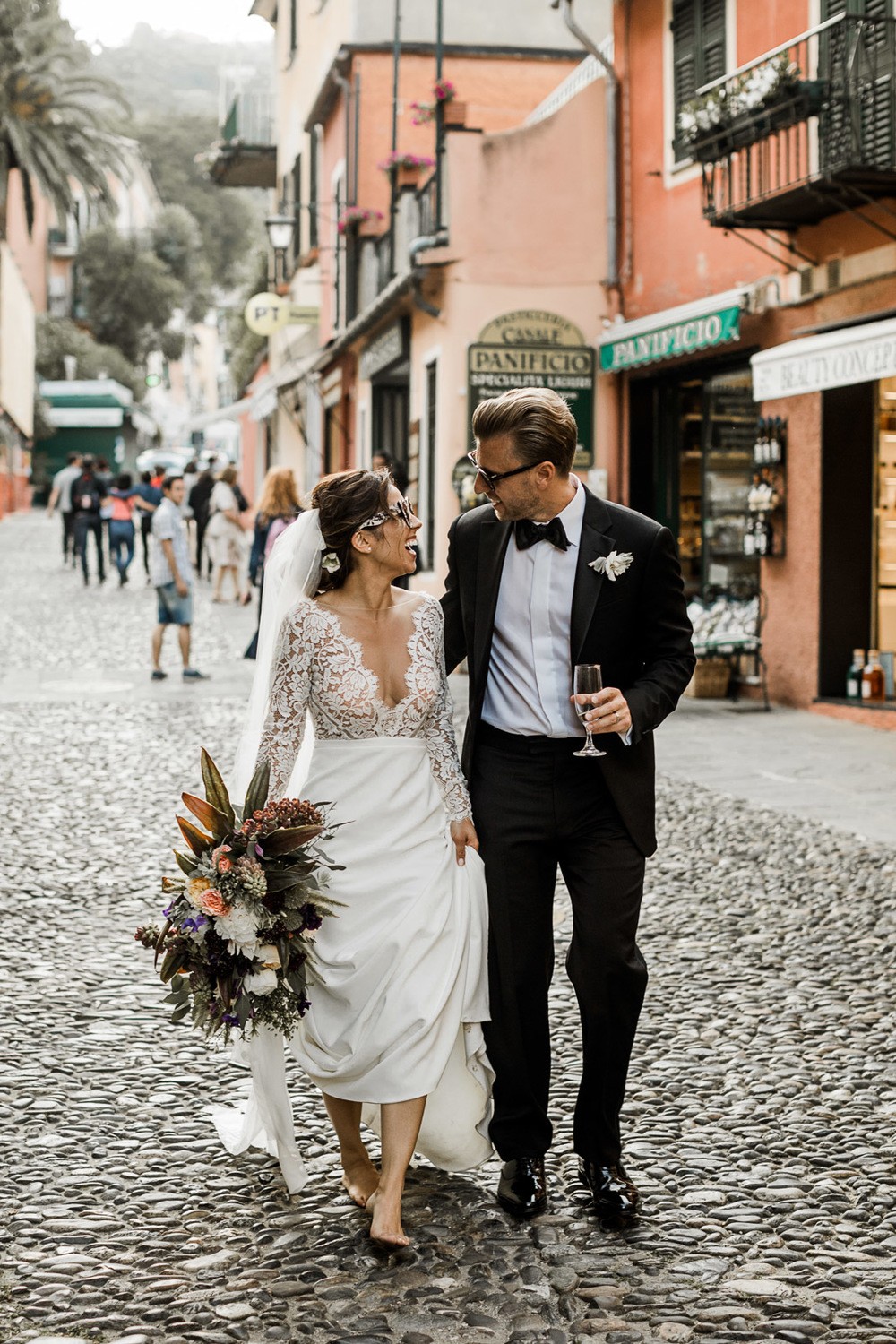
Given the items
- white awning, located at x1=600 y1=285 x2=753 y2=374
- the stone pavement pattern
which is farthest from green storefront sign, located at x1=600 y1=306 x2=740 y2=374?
the stone pavement pattern

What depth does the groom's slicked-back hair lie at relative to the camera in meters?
3.84

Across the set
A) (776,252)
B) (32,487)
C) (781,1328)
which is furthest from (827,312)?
(32,487)

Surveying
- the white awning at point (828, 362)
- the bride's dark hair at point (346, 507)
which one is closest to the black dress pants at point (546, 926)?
the bride's dark hair at point (346, 507)

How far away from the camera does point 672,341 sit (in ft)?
49.2

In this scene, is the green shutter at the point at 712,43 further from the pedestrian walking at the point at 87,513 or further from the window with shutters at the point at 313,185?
the pedestrian walking at the point at 87,513

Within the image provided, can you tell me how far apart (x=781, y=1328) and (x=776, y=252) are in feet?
37.7

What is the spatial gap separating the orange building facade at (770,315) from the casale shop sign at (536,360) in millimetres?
298

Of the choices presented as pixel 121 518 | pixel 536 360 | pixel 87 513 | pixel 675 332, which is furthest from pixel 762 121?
pixel 87 513

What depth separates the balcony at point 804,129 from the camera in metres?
11.6

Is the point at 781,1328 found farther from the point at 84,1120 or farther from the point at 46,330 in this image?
the point at 46,330

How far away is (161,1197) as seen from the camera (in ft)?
13.5

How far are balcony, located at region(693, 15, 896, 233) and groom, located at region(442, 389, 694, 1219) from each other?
835 centimetres

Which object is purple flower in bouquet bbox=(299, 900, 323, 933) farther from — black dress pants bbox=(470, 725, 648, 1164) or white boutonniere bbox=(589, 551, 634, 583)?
Answer: white boutonniere bbox=(589, 551, 634, 583)

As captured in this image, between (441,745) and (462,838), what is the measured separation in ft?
0.72
